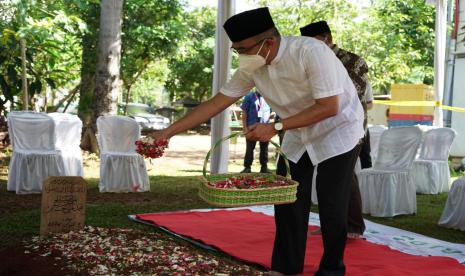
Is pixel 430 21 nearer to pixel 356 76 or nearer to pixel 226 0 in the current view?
pixel 226 0

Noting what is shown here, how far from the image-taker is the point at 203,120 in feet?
9.73

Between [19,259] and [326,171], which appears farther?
[19,259]

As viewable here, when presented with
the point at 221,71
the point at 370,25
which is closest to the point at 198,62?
the point at 370,25

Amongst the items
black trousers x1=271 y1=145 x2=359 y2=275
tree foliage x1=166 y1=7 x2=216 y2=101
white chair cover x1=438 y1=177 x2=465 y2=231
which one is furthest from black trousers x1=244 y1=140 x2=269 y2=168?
tree foliage x1=166 y1=7 x2=216 y2=101

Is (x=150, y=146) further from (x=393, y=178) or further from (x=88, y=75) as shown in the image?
(x=88, y=75)

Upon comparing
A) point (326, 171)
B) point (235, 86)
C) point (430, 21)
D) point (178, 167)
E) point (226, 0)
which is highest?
point (430, 21)

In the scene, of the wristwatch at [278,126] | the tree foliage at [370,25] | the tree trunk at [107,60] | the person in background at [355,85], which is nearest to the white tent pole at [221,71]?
the tree trunk at [107,60]

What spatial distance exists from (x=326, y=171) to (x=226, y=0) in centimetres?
452

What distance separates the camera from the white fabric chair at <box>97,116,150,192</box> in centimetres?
668

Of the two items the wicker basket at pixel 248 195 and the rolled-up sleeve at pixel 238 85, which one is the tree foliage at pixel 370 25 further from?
the wicker basket at pixel 248 195

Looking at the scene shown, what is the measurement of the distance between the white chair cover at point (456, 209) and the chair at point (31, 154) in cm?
420

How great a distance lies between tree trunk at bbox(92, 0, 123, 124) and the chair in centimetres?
291

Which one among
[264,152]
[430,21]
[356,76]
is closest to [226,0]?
[264,152]

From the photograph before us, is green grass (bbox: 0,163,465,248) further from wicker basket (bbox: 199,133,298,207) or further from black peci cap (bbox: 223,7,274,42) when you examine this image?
black peci cap (bbox: 223,7,274,42)
